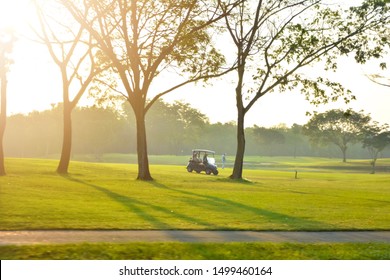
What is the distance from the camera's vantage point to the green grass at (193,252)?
36.2 ft

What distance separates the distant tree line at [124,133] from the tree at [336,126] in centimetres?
202

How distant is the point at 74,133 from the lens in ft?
403

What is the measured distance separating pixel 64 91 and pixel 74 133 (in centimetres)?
7848

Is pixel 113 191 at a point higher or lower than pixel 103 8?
lower

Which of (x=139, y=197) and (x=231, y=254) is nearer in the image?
(x=231, y=254)

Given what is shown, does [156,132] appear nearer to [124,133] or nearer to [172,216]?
[124,133]

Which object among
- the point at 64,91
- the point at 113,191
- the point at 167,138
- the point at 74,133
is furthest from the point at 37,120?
the point at 113,191

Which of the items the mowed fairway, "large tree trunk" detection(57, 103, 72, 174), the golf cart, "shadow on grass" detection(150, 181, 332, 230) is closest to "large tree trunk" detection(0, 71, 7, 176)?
"large tree trunk" detection(57, 103, 72, 174)

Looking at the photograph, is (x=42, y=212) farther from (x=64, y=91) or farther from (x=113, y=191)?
(x=64, y=91)

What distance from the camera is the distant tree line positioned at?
12050 centimetres

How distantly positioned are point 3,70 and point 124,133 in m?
104

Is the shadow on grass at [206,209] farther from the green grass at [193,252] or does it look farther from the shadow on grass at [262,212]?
the green grass at [193,252]

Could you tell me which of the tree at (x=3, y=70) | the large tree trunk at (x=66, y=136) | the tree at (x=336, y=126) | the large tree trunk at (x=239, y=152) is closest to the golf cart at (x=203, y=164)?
the large tree trunk at (x=239, y=152)

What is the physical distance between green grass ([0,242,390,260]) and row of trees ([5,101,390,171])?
106 metres
